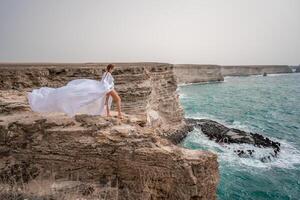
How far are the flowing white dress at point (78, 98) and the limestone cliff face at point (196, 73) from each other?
81521 mm

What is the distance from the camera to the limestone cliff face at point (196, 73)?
90625mm

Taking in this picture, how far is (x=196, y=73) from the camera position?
94.5 meters

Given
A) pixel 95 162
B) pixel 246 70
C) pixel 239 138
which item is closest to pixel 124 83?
pixel 239 138

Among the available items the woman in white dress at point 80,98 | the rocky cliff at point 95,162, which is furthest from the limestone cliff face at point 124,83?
Result: the rocky cliff at point 95,162

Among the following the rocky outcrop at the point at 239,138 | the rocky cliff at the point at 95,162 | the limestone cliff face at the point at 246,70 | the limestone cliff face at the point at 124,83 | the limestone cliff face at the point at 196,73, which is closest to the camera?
the rocky cliff at the point at 95,162

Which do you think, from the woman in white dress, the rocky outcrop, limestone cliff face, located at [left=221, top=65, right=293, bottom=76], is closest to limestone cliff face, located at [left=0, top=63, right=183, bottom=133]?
the rocky outcrop

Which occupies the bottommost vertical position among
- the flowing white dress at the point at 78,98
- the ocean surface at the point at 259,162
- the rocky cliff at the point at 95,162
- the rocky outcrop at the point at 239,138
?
the ocean surface at the point at 259,162

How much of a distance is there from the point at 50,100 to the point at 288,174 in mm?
14297

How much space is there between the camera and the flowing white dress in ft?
24.8

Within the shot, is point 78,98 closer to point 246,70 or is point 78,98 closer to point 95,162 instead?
point 95,162

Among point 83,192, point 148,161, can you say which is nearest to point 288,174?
point 148,161

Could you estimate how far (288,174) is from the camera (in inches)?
625

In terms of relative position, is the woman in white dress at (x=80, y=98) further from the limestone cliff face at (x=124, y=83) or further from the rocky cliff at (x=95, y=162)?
the limestone cliff face at (x=124, y=83)

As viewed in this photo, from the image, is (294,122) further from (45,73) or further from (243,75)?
(243,75)
